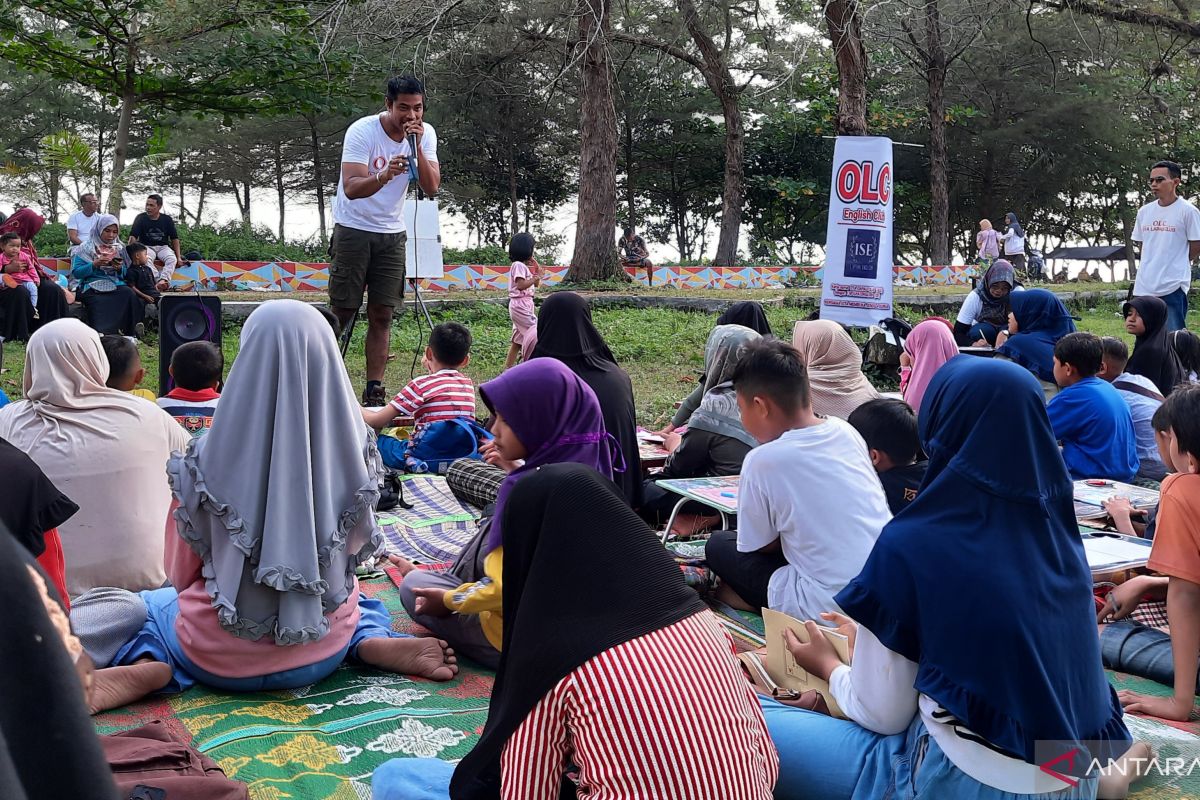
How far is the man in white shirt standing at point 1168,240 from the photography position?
7.32m

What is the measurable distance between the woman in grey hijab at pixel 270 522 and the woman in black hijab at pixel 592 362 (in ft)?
4.98

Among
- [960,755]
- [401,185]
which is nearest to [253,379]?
[960,755]

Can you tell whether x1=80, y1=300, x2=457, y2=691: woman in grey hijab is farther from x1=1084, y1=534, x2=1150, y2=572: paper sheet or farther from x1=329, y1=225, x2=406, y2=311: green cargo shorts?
x1=329, y1=225, x2=406, y2=311: green cargo shorts

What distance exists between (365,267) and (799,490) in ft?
13.0

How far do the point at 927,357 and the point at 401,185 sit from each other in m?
3.28

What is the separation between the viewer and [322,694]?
2.92m


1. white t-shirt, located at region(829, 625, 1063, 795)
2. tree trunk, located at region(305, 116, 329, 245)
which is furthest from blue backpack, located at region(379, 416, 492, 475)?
tree trunk, located at region(305, 116, 329, 245)

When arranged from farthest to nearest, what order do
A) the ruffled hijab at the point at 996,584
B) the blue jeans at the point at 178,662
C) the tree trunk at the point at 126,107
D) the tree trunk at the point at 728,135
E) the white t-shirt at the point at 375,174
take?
the tree trunk at the point at 728,135 < the tree trunk at the point at 126,107 < the white t-shirt at the point at 375,174 < the blue jeans at the point at 178,662 < the ruffled hijab at the point at 996,584

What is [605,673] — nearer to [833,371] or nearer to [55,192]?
[833,371]

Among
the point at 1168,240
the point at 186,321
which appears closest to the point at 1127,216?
the point at 1168,240

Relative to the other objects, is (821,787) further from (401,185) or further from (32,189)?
(32,189)

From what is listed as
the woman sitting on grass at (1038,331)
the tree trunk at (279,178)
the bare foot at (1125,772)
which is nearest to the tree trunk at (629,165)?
the tree trunk at (279,178)

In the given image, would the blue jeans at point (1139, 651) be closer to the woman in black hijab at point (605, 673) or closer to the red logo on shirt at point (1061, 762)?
the red logo on shirt at point (1061, 762)

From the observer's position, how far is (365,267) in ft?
20.5
